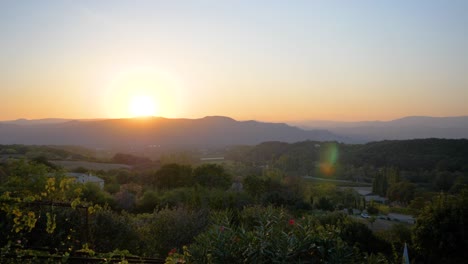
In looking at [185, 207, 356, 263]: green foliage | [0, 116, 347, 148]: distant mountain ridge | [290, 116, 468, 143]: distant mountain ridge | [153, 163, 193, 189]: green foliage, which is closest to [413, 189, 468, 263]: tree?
[185, 207, 356, 263]: green foliage

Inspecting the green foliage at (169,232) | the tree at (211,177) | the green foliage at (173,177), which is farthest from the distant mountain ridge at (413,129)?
the green foliage at (169,232)

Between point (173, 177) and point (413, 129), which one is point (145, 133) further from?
point (413, 129)

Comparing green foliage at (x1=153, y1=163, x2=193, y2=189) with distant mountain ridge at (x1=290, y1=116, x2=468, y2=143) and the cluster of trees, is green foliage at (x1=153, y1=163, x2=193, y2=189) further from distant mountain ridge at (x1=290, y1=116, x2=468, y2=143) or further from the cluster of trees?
distant mountain ridge at (x1=290, y1=116, x2=468, y2=143)

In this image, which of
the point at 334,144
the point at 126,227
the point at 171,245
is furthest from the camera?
the point at 334,144

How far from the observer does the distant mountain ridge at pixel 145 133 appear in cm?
9512

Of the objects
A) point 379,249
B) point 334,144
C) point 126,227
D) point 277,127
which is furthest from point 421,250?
point 277,127

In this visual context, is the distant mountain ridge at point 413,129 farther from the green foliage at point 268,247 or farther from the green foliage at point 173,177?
the green foliage at point 268,247

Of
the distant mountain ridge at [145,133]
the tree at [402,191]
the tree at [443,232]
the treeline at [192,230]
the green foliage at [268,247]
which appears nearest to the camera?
the green foliage at [268,247]

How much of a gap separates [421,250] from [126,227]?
28.1ft

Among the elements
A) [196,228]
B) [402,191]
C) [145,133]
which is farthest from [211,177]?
[145,133]

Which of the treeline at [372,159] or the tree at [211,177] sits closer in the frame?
the tree at [211,177]

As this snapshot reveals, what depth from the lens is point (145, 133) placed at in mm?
102688

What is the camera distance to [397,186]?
4962 centimetres

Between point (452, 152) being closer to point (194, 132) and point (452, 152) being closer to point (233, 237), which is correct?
point (233, 237)
